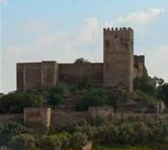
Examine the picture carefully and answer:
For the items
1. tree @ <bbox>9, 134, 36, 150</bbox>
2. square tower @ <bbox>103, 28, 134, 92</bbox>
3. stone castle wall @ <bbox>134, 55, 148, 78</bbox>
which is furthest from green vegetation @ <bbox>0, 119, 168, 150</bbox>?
stone castle wall @ <bbox>134, 55, 148, 78</bbox>

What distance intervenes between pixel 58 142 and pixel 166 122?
6.05 meters

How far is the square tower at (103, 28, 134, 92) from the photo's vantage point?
183ft

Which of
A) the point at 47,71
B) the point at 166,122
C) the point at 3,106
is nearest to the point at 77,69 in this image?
the point at 47,71

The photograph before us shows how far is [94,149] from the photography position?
146 ft

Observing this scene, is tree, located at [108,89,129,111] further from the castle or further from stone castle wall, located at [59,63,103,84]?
stone castle wall, located at [59,63,103,84]

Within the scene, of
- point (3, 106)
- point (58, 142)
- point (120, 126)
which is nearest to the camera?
A: point (58, 142)

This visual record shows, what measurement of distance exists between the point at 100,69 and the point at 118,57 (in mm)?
1241

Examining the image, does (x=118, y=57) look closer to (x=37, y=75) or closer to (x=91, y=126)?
(x=37, y=75)

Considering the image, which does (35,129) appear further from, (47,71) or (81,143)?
(47,71)

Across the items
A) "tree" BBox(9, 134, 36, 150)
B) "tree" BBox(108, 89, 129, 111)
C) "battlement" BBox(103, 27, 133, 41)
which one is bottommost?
"tree" BBox(9, 134, 36, 150)

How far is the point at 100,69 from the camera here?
56781 millimetres

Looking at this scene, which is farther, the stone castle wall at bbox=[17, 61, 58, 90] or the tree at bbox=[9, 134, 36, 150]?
the stone castle wall at bbox=[17, 61, 58, 90]

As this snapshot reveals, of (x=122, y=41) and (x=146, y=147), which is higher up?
(x=122, y=41)

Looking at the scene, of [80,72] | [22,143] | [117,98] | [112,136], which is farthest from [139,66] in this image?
[22,143]
